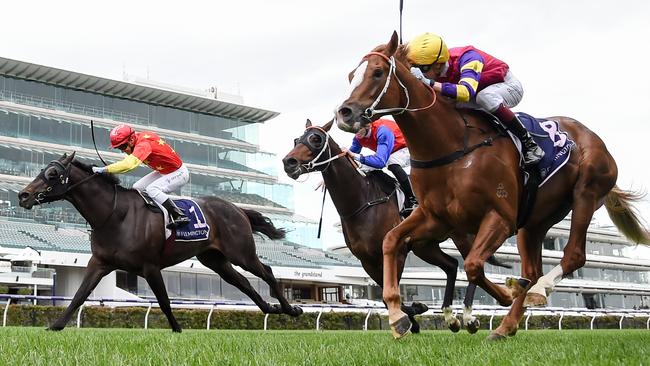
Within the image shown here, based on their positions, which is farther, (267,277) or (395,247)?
(267,277)

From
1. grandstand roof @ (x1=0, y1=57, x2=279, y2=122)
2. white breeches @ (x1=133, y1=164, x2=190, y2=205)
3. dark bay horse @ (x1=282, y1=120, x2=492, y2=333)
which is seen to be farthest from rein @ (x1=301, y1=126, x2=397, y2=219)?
grandstand roof @ (x1=0, y1=57, x2=279, y2=122)

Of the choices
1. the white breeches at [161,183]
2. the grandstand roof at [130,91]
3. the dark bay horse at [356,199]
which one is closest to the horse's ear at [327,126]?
the dark bay horse at [356,199]

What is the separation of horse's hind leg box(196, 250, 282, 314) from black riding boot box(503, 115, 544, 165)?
14.9ft

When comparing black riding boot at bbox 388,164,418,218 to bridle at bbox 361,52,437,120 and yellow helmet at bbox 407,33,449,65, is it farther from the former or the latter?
bridle at bbox 361,52,437,120

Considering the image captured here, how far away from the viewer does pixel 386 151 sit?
8164mm

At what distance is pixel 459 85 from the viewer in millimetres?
5227

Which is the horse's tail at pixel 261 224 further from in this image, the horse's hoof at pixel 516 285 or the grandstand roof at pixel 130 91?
the grandstand roof at pixel 130 91

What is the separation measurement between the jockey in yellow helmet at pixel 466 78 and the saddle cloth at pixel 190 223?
4228 millimetres

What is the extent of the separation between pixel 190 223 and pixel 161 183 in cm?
62

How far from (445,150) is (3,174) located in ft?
144

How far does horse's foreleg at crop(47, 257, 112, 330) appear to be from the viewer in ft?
25.5

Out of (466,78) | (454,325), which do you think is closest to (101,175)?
(454,325)

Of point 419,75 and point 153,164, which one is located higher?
point 419,75

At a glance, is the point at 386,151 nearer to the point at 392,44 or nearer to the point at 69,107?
the point at 392,44
